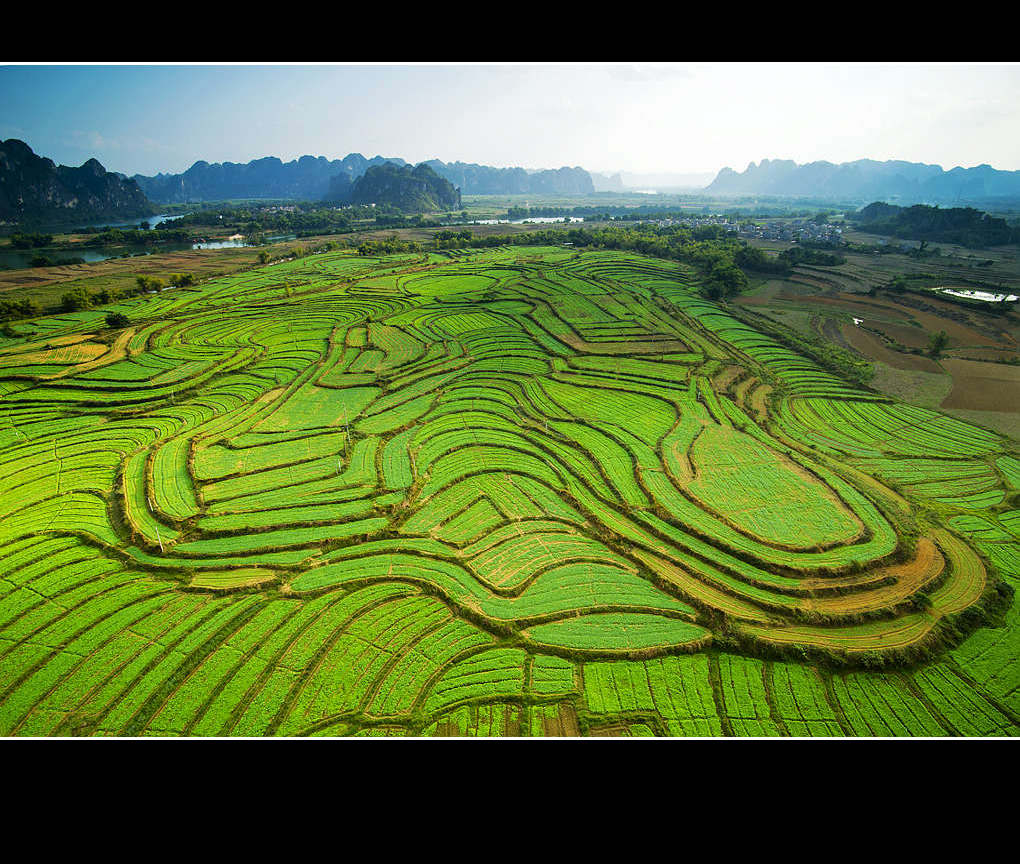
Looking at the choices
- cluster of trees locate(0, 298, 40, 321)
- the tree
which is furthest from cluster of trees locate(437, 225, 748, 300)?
cluster of trees locate(0, 298, 40, 321)

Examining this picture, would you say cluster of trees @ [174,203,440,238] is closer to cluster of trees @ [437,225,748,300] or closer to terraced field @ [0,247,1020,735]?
cluster of trees @ [437,225,748,300]

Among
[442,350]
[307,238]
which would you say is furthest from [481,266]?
[307,238]

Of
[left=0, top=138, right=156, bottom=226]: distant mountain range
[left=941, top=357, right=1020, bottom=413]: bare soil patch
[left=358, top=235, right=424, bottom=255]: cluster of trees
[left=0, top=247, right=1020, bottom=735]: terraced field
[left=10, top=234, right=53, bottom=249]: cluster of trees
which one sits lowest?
[left=0, top=247, right=1020, bottom=735]: terraced field

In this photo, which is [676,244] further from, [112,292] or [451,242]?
[112,292]

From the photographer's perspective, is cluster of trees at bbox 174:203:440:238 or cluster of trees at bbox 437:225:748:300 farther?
cluster of trees at bbox 174:203:440:238
